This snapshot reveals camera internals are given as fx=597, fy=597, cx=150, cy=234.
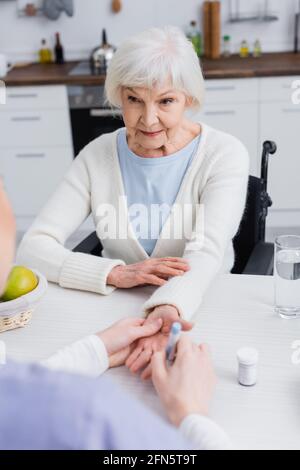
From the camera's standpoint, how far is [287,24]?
3.71 metres

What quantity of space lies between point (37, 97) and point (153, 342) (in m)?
2.43

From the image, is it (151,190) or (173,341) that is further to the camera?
(151,190)

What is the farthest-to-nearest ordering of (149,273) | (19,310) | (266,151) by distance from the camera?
(266,151), (149,273), (19,310)

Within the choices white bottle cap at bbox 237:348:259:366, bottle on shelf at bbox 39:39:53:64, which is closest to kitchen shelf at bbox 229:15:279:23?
bottle on shelf at bbox 39:39:53:64

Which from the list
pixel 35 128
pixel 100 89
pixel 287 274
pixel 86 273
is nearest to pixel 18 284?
pixel 86 273

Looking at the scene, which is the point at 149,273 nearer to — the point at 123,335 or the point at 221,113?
the point at 123,335

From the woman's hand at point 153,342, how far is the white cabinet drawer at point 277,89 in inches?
87.0

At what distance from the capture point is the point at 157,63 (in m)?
1.60

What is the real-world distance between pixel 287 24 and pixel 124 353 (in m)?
3.07

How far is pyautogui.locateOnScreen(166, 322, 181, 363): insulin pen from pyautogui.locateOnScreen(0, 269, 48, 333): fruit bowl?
1.10 feet

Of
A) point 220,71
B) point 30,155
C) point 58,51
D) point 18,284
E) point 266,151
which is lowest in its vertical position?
point 30,155

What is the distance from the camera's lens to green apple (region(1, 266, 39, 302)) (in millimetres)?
1300

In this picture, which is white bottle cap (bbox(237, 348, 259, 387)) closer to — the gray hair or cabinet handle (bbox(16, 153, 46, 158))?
the gray hair
